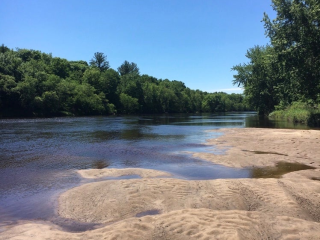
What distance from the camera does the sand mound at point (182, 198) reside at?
270 inches

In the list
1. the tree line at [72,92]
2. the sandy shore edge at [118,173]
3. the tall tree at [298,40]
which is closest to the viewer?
the sandy shore edge at [118,173]

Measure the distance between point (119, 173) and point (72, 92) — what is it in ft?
275

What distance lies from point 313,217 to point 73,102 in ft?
286

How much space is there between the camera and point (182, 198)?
7672 millimetres

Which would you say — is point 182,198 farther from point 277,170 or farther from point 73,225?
point 277,170

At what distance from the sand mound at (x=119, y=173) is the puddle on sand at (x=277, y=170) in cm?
402

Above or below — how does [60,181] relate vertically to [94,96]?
below

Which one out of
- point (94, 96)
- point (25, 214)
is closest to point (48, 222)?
point (25, 214)

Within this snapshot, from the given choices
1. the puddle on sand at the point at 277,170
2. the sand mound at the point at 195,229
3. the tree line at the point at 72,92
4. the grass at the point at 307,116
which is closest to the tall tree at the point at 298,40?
the grass at the point at 307,116

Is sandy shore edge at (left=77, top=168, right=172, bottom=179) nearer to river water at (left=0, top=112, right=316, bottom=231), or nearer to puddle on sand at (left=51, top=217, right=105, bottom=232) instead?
river water at (left=0, top=112, right=316, bottom=231)

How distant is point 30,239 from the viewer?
526 centimetres

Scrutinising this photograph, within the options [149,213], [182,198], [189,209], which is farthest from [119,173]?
[189,209]

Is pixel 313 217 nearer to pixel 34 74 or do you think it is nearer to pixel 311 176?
pixel 311 176

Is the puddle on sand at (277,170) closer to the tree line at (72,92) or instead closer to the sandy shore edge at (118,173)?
the sandy shore edge at (118,173)
